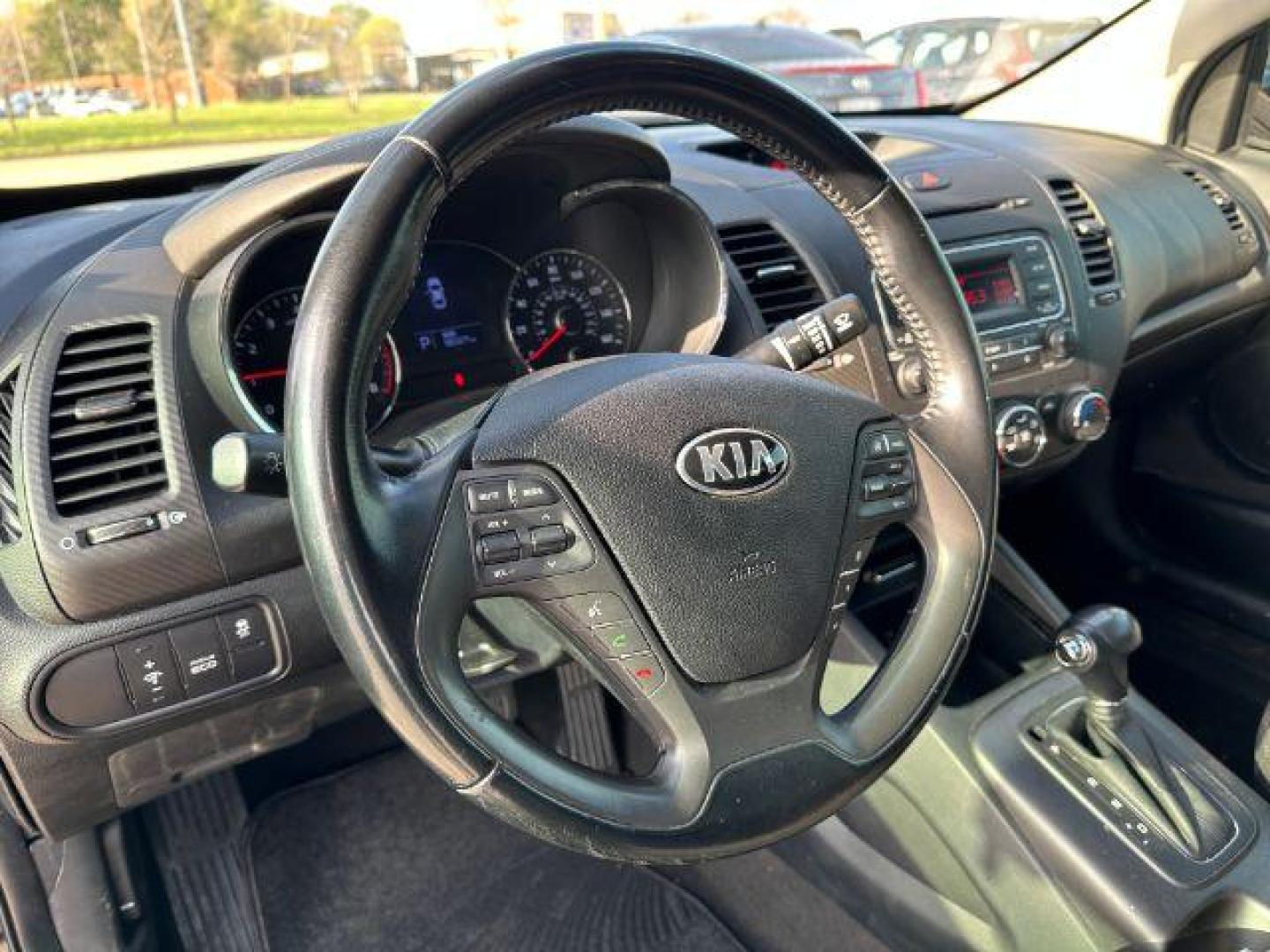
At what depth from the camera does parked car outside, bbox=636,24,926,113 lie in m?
2.88

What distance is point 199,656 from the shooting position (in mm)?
1513

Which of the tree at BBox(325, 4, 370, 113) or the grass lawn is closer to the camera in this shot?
the grass lawn

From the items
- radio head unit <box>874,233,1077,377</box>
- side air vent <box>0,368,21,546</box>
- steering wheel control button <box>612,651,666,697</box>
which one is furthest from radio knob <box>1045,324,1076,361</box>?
side air vent <box>0,368,21,546</box>

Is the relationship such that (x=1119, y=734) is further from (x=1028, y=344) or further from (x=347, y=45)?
(x=347, y=45)

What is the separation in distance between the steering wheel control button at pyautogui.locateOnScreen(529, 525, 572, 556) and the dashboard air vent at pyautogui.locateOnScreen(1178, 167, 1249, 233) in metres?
2.32

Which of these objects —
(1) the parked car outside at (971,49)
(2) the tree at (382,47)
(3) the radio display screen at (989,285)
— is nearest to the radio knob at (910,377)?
(3) the radio display screen at (989,285)

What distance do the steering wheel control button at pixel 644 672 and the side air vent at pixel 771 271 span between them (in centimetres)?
90

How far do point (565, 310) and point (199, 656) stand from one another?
773 mm

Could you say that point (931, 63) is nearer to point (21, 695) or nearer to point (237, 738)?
point (237, 738)

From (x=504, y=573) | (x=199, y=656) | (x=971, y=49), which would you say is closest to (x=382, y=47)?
(x=971, y=49)

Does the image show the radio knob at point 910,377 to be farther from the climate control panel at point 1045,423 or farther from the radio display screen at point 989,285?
the radio display screen at point 989,285

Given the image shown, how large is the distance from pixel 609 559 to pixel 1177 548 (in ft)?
7.59

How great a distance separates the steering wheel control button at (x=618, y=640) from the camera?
3.72ft

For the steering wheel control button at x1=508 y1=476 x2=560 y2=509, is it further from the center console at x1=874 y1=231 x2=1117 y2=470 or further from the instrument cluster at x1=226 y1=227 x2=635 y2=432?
the center console at x1=874 y1=231 x2=1117 y2=470
